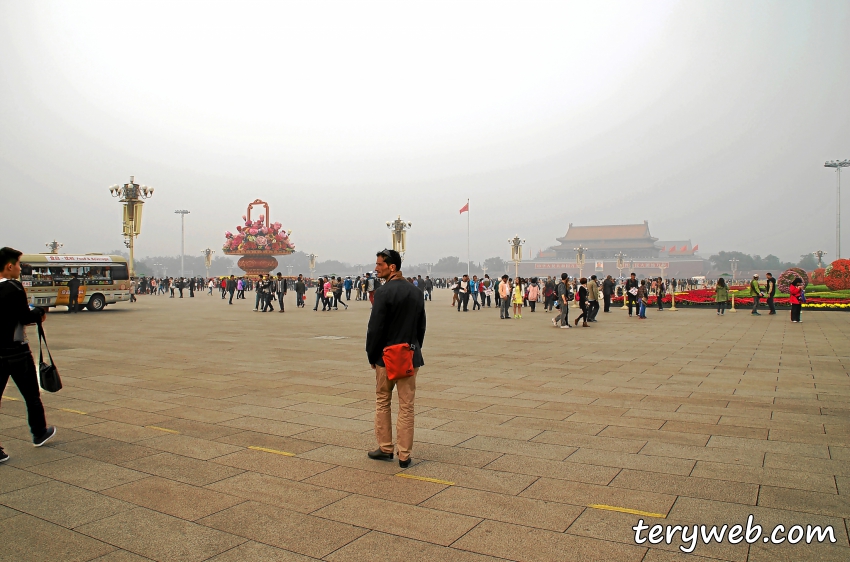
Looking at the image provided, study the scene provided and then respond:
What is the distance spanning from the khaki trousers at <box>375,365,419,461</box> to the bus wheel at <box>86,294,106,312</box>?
21.6m

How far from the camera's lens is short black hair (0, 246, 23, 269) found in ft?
14.9

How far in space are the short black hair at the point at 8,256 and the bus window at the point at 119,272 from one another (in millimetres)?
20262

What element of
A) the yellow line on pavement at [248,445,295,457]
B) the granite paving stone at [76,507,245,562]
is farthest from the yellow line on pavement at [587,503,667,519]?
the yellow line on pavement at [248,445,295,457]

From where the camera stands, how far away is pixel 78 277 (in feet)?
70.8

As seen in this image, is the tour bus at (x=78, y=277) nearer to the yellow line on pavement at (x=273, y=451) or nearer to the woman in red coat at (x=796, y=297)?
the yellow line on pavement at (x=273, y=451)

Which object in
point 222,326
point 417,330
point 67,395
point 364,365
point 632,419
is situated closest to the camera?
point 417,330

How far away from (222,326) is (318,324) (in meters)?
2.53

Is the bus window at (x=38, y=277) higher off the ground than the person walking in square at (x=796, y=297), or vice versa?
the bus window at (x=38, y=277)

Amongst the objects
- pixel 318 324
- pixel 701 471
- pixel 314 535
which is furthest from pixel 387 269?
pixel 318 324

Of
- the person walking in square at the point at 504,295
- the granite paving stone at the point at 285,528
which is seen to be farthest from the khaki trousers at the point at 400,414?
the person walking in square at the point at 504,295

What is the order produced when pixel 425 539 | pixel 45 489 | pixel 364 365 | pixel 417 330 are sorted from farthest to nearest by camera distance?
pixel 364 365 → pixel 417 330 → pixel 45 489 → pixel 425 539

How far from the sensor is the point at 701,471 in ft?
13.4

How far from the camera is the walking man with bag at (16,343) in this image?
445cm

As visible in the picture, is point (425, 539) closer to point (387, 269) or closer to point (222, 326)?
point (387, 269)
